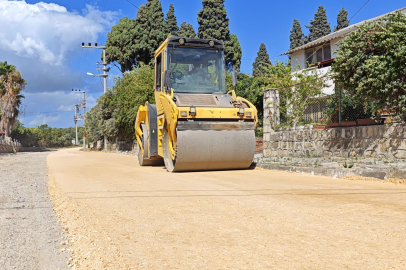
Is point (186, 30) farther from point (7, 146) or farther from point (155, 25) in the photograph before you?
point (7, 146)

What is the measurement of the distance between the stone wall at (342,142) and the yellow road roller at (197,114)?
10.3 feet

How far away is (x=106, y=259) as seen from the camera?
3199 mm

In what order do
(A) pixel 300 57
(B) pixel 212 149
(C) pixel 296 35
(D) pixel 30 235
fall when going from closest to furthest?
(D) pixel 30 235 < (B) pixel 212 149 < (A) pixel 300 57 < (C) pixel 296 35

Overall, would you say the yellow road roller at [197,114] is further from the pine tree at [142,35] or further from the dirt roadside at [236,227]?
the pine tree at [142,35]

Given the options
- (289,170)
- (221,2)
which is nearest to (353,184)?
(289,170)

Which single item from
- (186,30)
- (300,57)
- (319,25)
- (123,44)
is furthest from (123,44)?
(319,25)

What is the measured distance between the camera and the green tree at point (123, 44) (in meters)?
43.0

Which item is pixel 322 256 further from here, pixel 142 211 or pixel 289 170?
pixel 289 170

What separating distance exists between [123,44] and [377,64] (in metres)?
37.2

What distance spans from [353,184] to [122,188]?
4400 millimetres

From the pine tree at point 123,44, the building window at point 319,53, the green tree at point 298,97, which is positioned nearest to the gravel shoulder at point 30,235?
the green tree at point 298,97

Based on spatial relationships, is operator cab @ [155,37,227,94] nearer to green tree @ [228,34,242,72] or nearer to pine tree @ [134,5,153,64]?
green tree @ [228,34,242,72]

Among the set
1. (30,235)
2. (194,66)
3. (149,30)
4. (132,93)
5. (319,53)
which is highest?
(149,30)

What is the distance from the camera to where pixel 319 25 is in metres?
56.0
